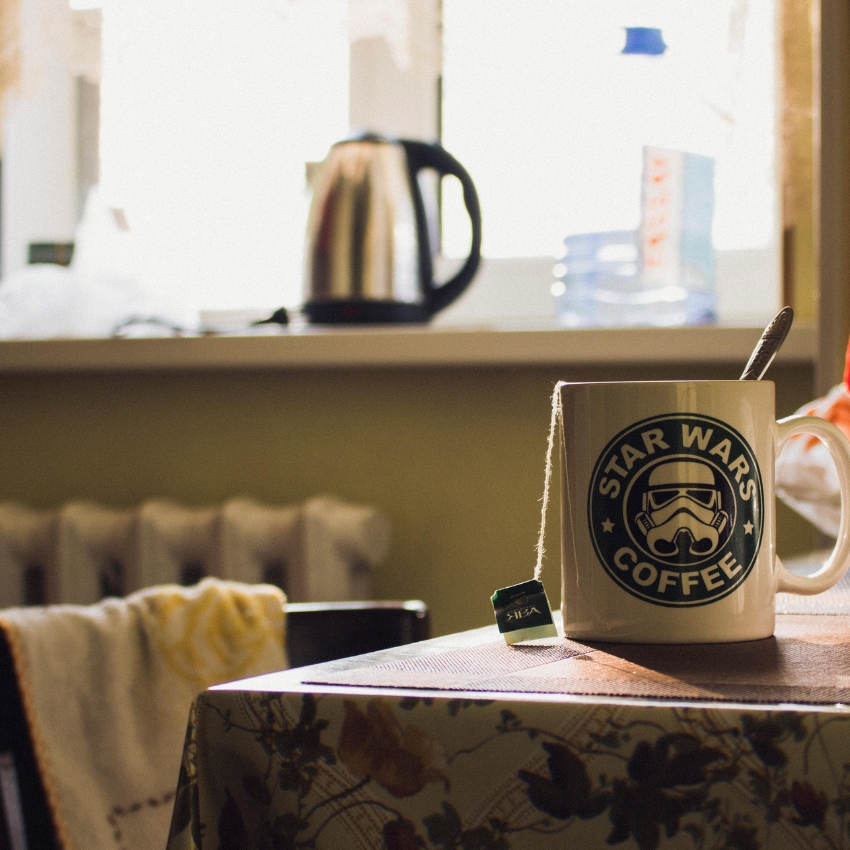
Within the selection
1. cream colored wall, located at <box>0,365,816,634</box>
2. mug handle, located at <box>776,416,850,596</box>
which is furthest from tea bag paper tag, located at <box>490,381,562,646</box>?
cream colored wall, located at <box>0,365,816,634</box>

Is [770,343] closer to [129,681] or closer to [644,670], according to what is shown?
[644,670]

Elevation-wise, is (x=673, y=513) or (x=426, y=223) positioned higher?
(x=426, y=223)

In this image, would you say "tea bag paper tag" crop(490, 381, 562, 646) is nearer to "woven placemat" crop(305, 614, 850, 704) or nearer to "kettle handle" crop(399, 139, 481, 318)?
"woven placemat" crop(305, 614, 850, 704)

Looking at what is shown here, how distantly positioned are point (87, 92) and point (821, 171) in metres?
1.07

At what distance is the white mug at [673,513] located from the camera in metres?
0.42

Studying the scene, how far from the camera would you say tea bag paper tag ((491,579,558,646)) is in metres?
0.45

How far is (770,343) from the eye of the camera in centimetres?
45

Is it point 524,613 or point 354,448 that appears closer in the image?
point 524,613

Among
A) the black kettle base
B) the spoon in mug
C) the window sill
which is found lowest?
the spoon in mug

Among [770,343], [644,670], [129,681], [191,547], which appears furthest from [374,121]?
[644,670]

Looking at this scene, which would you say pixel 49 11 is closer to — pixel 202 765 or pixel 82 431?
pixel 82 431

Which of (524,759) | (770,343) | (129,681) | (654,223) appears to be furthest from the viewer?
(654,223)

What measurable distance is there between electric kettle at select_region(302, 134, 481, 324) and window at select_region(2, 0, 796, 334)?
12 cm

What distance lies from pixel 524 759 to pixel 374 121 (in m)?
1.26
